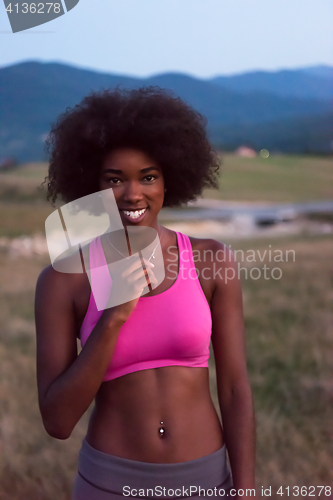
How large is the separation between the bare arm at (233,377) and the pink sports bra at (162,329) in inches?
2.6

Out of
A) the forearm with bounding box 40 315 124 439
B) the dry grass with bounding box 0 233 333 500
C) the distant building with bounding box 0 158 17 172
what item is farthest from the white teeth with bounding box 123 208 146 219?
the distant building with bounding box 0 158 17 172

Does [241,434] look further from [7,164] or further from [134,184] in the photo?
[7,164]

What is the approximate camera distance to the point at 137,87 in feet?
5.77

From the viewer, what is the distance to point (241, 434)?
4.96ft

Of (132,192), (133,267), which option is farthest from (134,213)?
(133,267)

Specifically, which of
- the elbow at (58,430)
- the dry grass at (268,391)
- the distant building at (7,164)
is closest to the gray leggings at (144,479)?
the elbow at (58,430)

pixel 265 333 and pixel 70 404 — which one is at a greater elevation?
pixel 70 404

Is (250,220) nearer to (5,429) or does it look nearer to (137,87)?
(5,429)

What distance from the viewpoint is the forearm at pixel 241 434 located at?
151 cm

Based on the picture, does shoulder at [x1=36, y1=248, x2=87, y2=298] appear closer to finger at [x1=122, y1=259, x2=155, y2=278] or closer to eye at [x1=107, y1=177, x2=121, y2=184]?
finger at [x1=122, y1=259, x2=155, y2=278]

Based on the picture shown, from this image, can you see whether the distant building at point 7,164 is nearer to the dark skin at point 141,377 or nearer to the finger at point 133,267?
the dark skin at point 141,377

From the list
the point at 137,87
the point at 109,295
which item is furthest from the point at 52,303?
the point at 137,87

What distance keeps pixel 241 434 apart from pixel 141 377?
1.27 ft

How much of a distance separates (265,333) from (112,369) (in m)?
4.38
